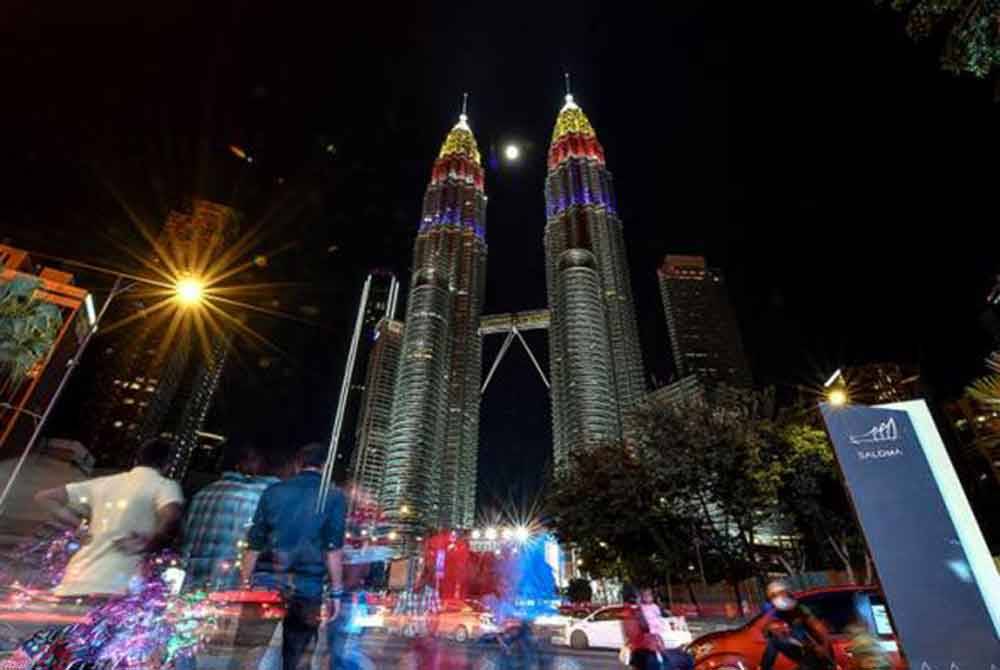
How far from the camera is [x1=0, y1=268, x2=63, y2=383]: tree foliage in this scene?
49.8ft

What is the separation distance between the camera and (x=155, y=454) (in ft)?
12.2

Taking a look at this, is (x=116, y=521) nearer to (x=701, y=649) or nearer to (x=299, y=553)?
(x=299, y=553)

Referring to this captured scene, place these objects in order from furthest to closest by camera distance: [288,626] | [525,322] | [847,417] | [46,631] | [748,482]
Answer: [525,322] → [748,482] → [847,417] → [46,631] → [288,626]

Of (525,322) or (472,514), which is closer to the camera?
(472,514)

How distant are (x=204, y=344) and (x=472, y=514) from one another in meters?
67.2

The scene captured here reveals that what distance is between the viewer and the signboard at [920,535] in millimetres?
4766

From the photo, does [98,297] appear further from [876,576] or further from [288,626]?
[876,576]

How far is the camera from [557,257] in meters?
90.1

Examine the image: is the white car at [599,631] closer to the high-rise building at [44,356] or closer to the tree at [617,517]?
the tree at [617,517]

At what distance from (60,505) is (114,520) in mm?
479

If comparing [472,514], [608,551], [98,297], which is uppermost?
[98,297]

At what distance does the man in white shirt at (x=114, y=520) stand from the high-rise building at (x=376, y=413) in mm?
103417

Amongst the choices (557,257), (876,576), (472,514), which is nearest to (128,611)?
(876,576)

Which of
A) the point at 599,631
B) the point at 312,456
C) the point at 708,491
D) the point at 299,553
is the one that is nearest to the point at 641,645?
the point at 299,553
